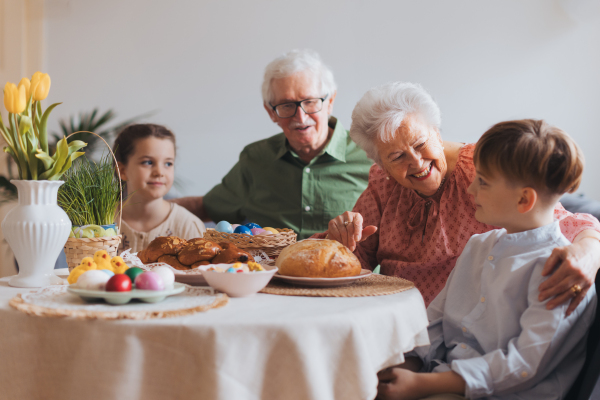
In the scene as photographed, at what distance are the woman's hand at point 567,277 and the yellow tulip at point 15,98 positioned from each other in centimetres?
131

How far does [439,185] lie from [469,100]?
181 cm

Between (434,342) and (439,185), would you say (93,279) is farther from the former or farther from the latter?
(439,185)

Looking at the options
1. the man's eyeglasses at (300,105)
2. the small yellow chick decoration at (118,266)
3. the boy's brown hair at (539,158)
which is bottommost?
the small yellow chick decoration at (118,266)

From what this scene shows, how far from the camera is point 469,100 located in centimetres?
333

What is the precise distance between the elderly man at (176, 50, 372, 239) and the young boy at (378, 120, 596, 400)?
4.61ft

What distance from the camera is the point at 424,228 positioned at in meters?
1.82

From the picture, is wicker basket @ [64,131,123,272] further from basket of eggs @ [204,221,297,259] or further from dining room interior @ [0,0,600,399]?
basket of eggs @ [204,221,297,259]

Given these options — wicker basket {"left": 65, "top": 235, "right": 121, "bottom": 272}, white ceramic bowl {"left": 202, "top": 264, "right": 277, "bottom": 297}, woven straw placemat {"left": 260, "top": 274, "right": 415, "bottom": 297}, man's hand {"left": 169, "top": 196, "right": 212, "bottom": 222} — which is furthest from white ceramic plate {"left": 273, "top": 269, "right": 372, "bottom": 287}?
man's hand {"left": 169, "top": 196, "right": 212, "bottom": 222}

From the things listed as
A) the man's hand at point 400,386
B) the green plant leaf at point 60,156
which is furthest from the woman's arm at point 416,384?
the green plant leaf at point 60,156

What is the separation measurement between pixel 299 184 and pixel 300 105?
0.43 meters

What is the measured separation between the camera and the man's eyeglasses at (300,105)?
8.34 ft

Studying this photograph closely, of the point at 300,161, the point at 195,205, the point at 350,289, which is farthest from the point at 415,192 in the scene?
the point at 195,205

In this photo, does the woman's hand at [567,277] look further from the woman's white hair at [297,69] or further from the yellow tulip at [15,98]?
the woman's white hair at [297,69]

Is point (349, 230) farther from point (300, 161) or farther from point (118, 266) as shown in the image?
point (300, 161)
